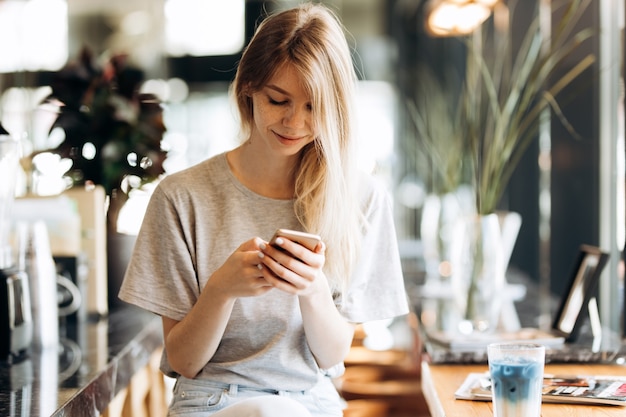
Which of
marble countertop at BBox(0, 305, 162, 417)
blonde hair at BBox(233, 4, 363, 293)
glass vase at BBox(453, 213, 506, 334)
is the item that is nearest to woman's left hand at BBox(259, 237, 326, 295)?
blonde hair at BBox(233, 4, 363, 293)

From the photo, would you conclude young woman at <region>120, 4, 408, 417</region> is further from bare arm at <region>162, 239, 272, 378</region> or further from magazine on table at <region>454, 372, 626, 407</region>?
magazine on table at <region>454, 372, 626, 407</region>

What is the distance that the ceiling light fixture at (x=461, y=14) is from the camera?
3.58 meters

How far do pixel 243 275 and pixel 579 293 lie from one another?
1.18m

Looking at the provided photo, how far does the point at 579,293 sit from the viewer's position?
237 cm

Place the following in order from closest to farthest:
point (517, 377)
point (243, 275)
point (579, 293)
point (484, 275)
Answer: point (517, 377)
point (243, 275)
point (579, 293)
point (484, 275)

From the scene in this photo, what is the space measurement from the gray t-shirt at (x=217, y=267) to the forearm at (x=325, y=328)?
0.05m

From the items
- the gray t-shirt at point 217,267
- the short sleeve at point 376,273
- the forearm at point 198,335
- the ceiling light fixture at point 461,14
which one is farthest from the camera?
the ceiling light fixture at point 461,14

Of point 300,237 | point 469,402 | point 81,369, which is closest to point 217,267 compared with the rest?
point 300,237

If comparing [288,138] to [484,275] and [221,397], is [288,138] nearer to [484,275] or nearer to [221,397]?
[221,397]

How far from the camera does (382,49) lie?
8758 millimetres

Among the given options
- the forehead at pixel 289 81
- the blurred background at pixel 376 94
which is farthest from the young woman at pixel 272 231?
the blurred background at pixel 376 94

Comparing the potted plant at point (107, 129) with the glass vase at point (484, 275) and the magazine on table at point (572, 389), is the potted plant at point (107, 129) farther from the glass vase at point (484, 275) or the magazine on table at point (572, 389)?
the magazine on table at point (572, 389)

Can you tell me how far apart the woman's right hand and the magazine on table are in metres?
0.52

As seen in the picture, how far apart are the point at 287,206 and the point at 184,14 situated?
6.31m
